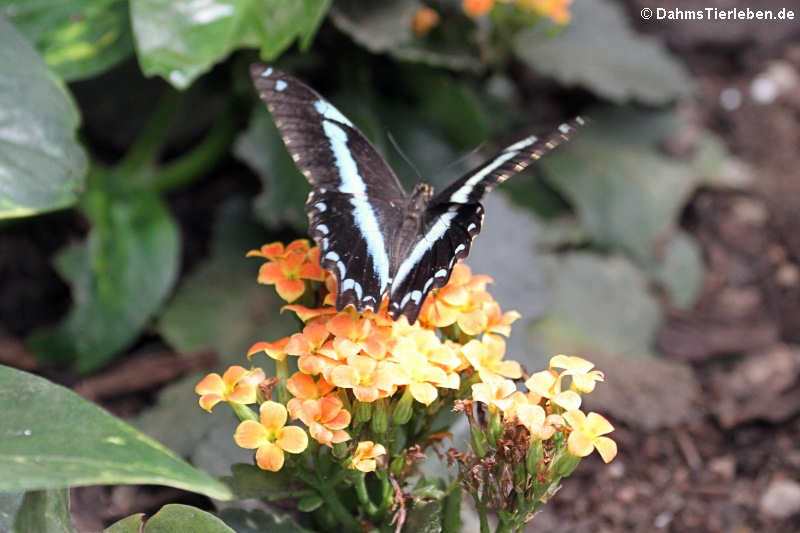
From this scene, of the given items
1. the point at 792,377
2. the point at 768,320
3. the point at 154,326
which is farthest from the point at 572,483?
the point at 154,326

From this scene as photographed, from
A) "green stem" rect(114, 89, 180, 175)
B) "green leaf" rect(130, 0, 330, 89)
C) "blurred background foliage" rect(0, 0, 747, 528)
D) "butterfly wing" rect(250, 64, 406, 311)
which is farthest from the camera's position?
"green stem" rect(114, 89, 180, 175)

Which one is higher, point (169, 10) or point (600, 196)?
point (169, 10)

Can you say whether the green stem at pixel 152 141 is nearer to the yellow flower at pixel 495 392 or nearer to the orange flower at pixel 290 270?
the orange flower at pixel 290 270

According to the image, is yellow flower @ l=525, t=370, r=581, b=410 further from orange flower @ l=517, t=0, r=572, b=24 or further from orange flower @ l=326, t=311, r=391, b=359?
orange flower @ l=517, t=0, r=572, b=24

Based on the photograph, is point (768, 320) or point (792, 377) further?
point (768, 320)

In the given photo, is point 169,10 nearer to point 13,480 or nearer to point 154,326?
point 154,326

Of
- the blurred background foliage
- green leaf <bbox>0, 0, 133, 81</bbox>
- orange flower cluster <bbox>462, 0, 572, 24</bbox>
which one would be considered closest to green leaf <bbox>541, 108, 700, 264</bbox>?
the blurred background foliage
